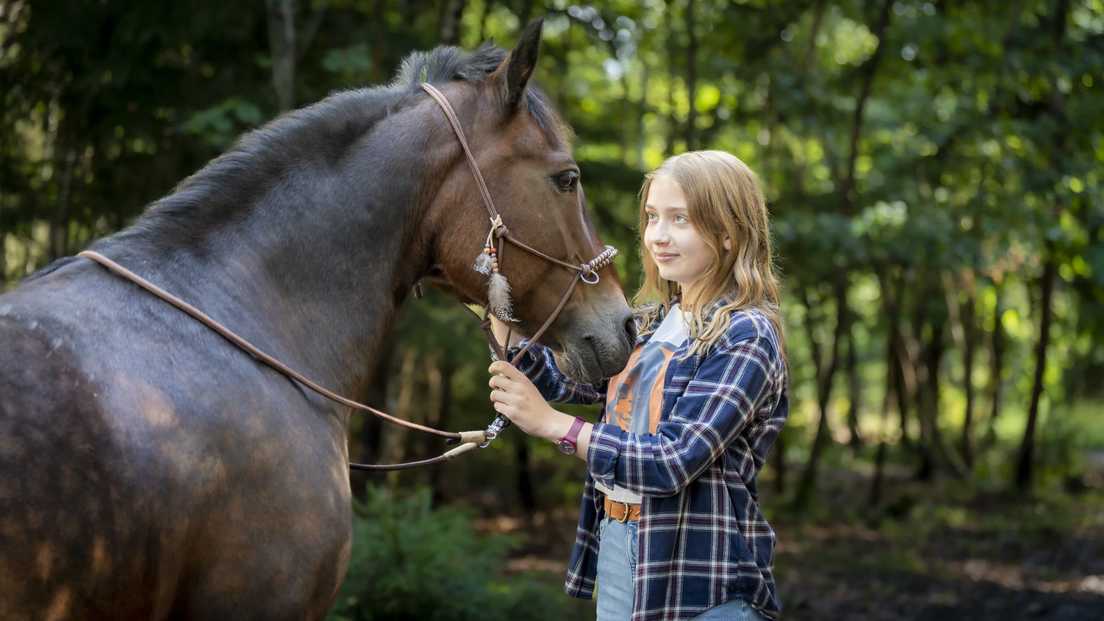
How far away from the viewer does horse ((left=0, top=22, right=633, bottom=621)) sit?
205 cm

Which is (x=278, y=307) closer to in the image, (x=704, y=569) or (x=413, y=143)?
(x=413, y=143)

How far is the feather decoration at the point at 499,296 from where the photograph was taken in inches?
A: 106

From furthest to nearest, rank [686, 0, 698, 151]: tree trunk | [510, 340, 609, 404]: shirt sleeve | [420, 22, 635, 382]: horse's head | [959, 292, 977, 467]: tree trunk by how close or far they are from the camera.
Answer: [959, 292, 977, 467]: tree trunk → [686, 0, 698, 151]: tree trunk → [510, 340, 609, 404]: shirt sleeve → [420, 22, 635, 382]: horse's head

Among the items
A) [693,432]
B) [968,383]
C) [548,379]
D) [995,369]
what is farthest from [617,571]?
[995,369]

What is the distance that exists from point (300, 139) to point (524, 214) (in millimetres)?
606

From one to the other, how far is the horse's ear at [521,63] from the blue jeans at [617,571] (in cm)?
115

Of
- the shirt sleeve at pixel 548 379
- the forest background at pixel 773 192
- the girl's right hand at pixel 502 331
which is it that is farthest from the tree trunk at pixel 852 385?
the girl's right hand at pixel 502 331

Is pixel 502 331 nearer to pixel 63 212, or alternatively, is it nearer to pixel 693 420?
pixel 693 420

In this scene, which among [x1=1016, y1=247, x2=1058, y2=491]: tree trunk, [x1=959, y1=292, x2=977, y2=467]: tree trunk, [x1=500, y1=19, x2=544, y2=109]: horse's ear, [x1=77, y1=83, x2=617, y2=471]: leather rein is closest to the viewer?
[x1=77, y1=83, x2=617, y2=471]: leather rein

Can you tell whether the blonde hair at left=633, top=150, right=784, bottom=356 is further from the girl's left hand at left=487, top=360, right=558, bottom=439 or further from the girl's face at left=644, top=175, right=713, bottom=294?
the girl's left hand at left=487, top=360, right=558, bottom=439

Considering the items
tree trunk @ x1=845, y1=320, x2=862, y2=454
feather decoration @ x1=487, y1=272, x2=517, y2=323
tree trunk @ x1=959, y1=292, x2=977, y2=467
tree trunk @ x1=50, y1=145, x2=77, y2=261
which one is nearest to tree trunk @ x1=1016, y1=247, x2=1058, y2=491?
tree trunk @ x1=959, y1=292, x2=977, y2=467

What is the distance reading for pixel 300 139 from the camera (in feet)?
8.61

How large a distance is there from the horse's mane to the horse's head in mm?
30

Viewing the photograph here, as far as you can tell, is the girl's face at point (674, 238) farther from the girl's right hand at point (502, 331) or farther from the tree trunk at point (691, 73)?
the tree trunk at point (691, 73)
